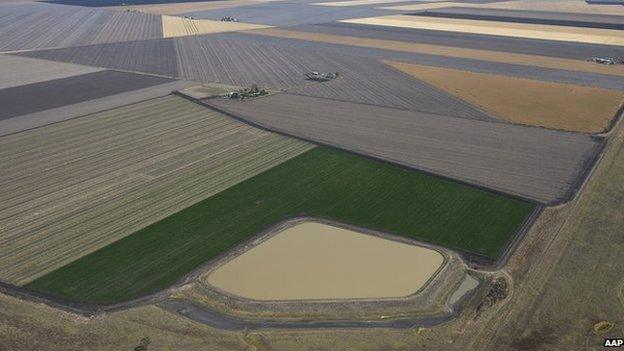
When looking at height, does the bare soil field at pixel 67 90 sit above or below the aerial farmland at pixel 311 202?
above

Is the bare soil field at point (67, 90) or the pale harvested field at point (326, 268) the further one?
the bare soil field at point (67, 90)

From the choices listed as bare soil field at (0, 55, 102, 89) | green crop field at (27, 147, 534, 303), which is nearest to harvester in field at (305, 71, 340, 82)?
green crop field at (27, 147, 534, 303)

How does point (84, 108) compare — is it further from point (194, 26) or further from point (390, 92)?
point (194, 26)

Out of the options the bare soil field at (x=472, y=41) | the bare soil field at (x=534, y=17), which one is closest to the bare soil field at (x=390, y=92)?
the bare soil field at (x=472, y=41)

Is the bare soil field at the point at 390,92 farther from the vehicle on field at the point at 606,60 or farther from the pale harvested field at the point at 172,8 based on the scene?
the pale harvested field at the point at 172,8

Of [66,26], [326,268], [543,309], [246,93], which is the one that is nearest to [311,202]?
[326,268]

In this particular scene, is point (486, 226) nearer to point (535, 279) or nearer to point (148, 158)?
point (535, 279)

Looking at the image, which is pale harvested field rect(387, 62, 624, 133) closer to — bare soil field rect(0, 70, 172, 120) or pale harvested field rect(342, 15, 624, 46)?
pale harvested field rect(342, 15, 624, 46)
